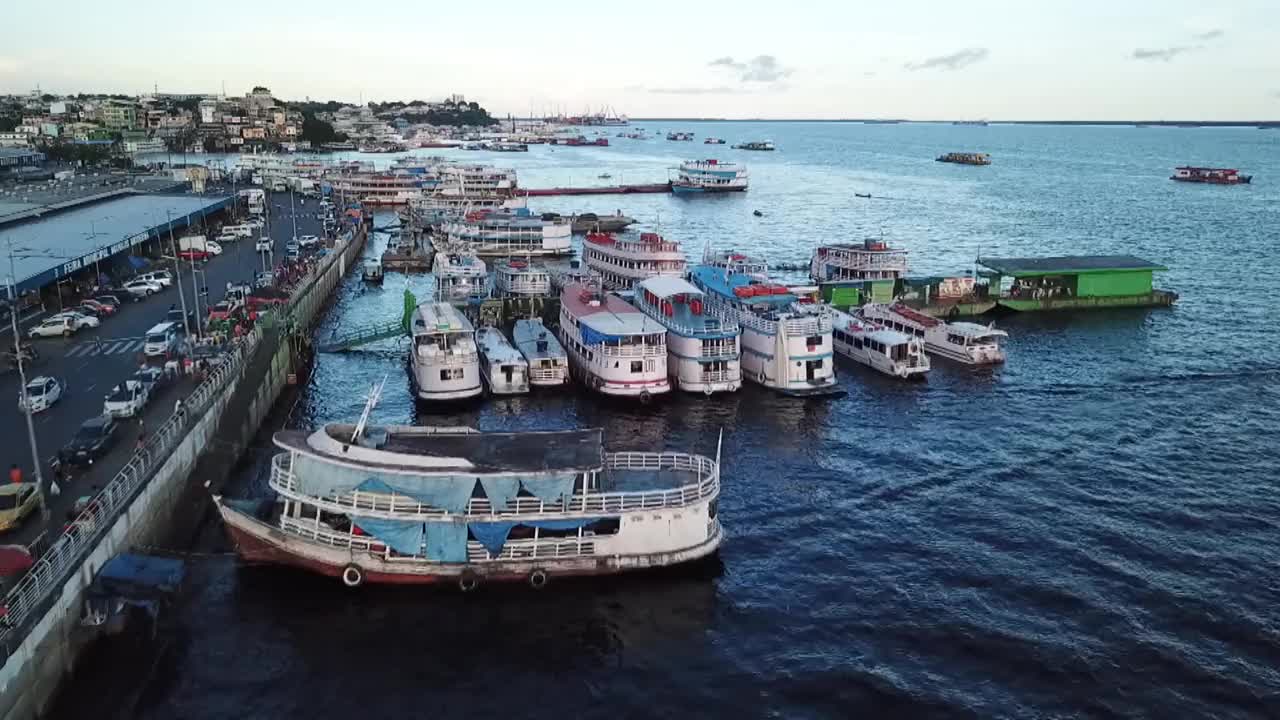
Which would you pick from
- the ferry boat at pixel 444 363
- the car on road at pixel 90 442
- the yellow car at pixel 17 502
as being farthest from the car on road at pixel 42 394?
the ferry boat at pixel 444 363

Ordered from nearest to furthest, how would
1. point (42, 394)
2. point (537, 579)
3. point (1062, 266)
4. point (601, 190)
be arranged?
point (537, 579) < point (42, 394) < point (1062, 266) < point (601, 190)

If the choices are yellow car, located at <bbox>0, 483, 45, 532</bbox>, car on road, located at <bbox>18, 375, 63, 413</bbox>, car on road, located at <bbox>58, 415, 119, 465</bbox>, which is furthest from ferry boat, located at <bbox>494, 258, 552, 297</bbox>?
yellow car, located at <bbox>0, 483, 45, 532</bbox>

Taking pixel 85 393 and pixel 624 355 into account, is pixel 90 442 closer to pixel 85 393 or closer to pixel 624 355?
pixel 85 393

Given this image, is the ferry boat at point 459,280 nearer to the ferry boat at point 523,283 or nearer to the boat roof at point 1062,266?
the ferry boat at point 523,283

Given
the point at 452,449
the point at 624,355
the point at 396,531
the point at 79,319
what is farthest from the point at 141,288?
the point at 396,531

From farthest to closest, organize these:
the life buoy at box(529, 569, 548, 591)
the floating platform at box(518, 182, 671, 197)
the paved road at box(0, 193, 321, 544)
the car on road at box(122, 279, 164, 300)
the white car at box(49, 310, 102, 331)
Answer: the floating platform at box(518, 182, 671, 197) → the car on road at box(122, 279, 164, 300) → the white car at box(49, 310, 102, 331) → the paved road at box(0, 193, 321, 544) → the life buoy at box(529, 569, 548, 591)

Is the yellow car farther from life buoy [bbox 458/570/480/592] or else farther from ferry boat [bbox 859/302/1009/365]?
ferry boat [bbox 859/302/1009/365]

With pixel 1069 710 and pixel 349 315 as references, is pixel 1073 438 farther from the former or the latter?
pixel 349 315
